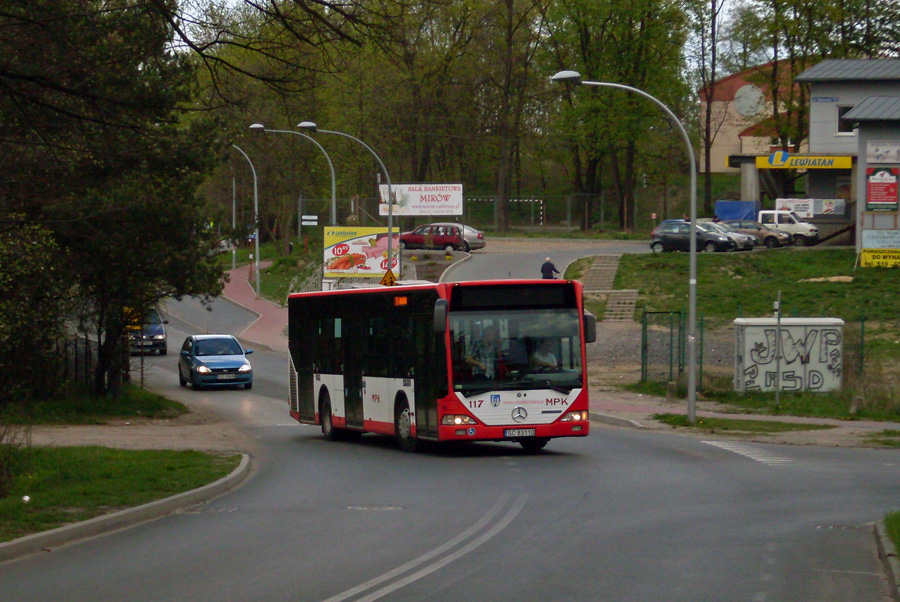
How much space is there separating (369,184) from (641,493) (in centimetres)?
7191

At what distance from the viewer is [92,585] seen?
849cm

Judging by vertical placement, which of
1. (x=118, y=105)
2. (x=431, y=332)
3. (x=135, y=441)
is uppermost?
(x=118, y=105)

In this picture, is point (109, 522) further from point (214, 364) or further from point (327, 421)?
point (214, 364)

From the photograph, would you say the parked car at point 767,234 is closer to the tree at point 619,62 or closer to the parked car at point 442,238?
the parked car at point 442,238

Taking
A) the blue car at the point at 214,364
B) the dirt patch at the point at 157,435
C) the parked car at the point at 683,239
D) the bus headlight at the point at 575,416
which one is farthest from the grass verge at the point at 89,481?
the parked car at the point at 683,239

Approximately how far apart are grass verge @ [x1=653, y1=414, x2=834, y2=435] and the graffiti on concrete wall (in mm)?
3433

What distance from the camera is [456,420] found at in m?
17.2

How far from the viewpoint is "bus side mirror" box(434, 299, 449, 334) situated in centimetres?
1675

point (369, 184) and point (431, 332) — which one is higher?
point (369, 184)

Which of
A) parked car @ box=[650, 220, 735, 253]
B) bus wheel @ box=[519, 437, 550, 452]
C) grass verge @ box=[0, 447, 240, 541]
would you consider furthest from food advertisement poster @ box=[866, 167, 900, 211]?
grass verge @ box=[0, 447, 240, 541]

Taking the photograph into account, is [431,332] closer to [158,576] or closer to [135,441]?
[135,441]

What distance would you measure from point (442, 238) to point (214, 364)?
28.9 m

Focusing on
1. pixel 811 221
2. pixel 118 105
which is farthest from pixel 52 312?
pixel 811 221

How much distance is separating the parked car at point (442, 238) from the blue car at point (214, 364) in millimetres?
26168
